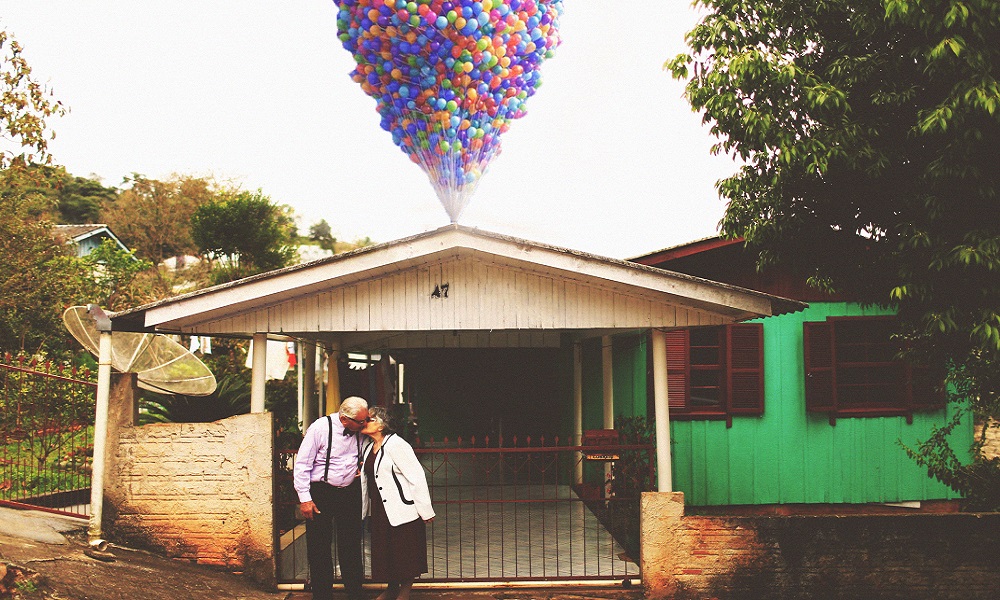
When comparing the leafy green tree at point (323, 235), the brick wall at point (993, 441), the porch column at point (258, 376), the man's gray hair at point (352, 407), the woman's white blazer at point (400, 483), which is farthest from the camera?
the leafy green tree at point (323, 235)

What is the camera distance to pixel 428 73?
957cm

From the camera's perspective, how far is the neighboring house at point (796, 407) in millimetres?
9906

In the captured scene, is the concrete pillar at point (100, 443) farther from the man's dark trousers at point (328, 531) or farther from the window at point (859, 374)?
the window at point (859, 374)

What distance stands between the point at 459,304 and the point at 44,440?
221 inches

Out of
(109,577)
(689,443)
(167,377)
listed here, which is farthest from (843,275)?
(167,377)

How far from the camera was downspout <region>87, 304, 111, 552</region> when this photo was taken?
6.43 meters

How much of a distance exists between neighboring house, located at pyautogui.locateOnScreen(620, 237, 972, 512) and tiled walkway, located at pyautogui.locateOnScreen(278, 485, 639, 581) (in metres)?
2.00

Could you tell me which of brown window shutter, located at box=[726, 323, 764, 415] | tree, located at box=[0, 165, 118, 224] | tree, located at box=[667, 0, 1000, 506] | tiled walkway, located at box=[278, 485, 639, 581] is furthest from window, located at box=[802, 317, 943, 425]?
tree, located at box=[0, 165, 118, 224]

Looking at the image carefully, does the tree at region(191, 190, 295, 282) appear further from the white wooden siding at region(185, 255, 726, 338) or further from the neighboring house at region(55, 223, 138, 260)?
the white wooden siding at region(185, 255, 726, 338)

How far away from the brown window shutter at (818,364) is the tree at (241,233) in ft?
50.0

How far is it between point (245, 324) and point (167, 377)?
217 cm

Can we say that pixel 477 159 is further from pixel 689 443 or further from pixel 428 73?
pixel 689 443

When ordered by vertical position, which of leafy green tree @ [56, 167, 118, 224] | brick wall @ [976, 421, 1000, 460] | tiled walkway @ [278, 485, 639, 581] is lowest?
tiled walkway @ [278, 485, 639, 581]

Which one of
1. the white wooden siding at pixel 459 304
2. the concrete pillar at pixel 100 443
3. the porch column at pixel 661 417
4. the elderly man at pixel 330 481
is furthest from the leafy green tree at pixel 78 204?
the porch column at pixel 661 417
